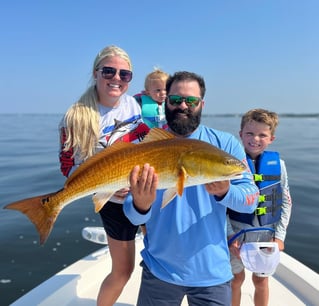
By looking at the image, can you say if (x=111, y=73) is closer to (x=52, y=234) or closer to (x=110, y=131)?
(x=110, y=131)

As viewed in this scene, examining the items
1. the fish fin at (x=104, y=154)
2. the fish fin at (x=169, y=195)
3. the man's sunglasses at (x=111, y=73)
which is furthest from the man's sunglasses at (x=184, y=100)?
the man's sunglasses at (x=111, y=73)

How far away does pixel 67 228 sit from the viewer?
8.37 meters

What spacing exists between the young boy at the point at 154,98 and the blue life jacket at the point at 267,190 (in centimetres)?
184

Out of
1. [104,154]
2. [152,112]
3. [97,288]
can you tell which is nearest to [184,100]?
[104,154]

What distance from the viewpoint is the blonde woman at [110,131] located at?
3320mm

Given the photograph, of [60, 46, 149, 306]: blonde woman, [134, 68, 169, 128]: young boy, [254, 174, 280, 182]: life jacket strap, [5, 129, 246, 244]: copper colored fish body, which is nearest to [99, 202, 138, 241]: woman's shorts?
[60, 46, 149, 306]: blonde woman

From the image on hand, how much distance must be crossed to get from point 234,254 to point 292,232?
5208 mm

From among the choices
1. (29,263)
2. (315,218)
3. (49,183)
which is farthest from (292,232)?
(49,183)

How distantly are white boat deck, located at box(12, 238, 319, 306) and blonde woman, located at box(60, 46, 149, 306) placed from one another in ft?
3.46

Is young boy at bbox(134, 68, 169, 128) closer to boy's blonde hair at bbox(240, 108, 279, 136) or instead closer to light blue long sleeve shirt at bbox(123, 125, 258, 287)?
boy's blonde hair at bbox(240, 108, 279, 136)

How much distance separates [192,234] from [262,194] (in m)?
1.55

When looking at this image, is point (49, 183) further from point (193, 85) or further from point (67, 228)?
point (193, 85)

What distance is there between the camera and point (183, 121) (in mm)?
2811

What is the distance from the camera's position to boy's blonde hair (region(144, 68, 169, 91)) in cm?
546
